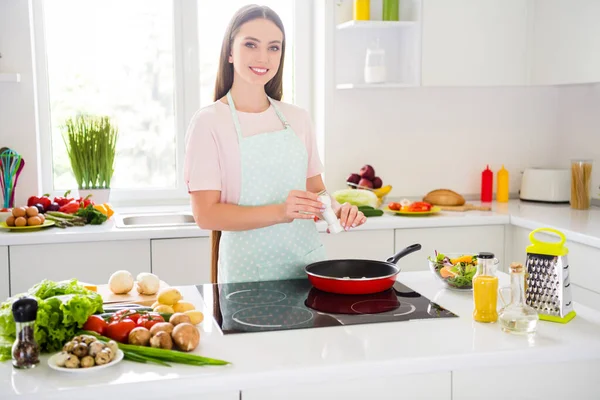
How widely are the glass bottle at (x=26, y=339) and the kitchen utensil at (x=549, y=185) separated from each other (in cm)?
312

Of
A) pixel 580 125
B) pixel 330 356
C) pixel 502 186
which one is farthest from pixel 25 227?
pixel 580 125

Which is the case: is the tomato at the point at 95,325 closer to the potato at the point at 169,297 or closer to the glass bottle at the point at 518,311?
the potato at the point at 169,297

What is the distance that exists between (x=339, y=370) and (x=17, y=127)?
8.78ft

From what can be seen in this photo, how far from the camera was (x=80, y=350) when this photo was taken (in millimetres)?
1442

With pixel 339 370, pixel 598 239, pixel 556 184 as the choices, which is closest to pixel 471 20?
pixel 556 184

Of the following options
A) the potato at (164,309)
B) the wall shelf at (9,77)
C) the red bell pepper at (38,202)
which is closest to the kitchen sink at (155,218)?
the red bell pepper at (38,202)

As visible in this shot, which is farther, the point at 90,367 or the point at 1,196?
the point at 1,196

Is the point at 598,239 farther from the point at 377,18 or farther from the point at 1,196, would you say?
the point at 1,196

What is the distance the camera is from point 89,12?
3.81m

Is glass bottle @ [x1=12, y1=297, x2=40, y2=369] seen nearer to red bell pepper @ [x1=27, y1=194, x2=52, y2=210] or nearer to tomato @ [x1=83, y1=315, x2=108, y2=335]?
tomato @ [x1=83, y1=315, x2=108, y2=335]

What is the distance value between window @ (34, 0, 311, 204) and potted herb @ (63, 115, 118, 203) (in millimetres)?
257

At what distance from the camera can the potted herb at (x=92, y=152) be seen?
356 cm

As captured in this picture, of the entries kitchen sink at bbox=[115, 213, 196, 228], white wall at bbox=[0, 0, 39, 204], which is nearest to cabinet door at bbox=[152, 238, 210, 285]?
kitchen sink at bbox=[115, 213, 196, 228]

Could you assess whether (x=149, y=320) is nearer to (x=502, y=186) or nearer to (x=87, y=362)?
(x=87, y=362)
